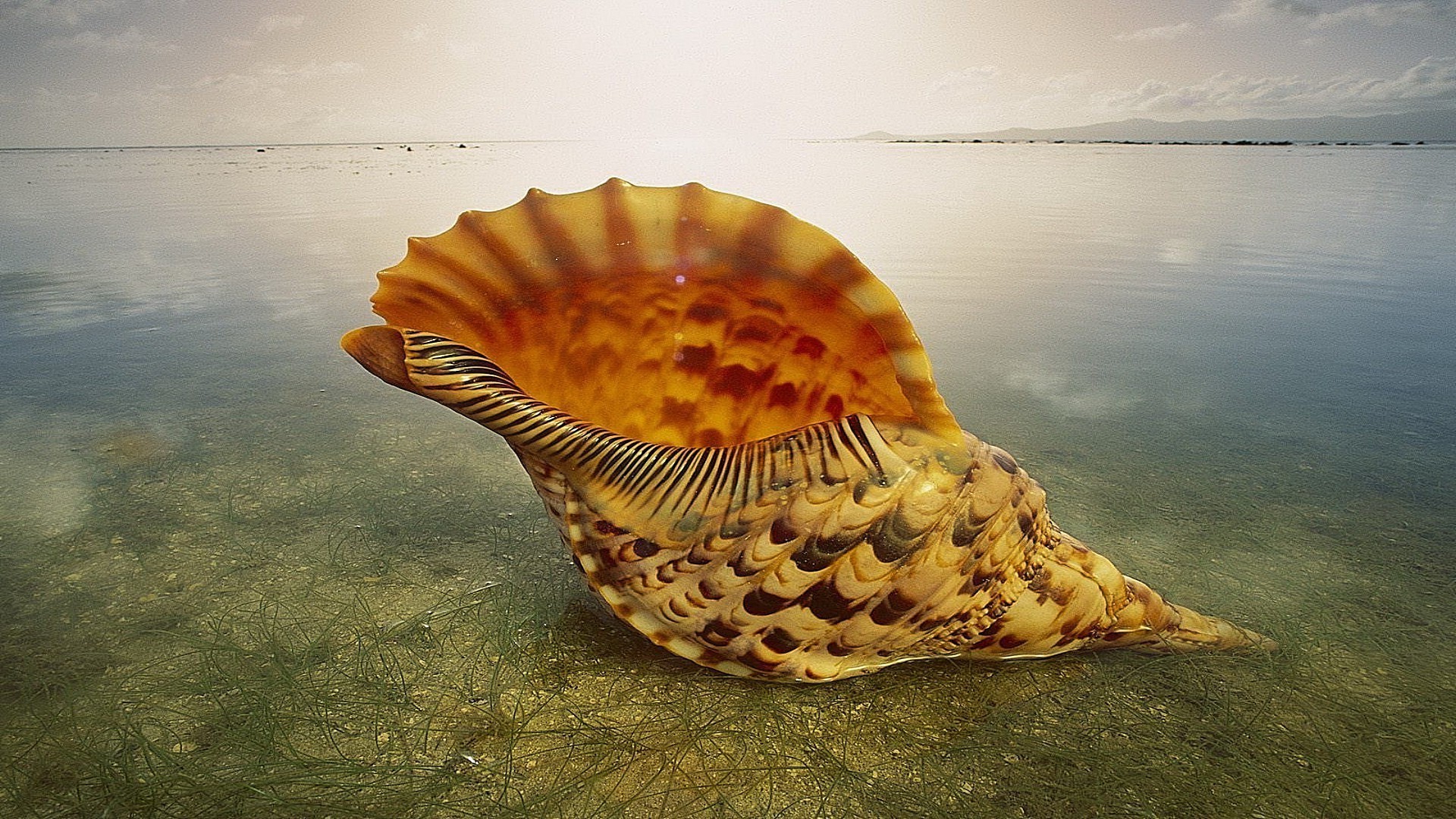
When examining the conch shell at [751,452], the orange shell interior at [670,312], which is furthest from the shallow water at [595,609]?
the orange shell interior at [670,312]

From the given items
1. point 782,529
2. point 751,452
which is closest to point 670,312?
point 751,452

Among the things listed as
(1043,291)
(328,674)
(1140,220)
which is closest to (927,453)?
(328,674)

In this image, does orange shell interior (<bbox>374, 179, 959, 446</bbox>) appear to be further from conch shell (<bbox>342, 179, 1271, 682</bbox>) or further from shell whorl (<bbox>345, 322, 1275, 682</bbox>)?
shell whorl (<bbox>345, 322, 1275, 682</bbox>)

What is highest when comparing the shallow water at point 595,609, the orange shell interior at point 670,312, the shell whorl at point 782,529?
the orange shell interior at point 670,312

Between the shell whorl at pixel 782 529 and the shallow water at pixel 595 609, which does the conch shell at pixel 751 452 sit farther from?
the shallow water at pixel 595 609

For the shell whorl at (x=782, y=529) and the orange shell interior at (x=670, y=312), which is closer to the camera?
the shell whorl at (x=782, y=529)

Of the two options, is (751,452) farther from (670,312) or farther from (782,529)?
(670,312)

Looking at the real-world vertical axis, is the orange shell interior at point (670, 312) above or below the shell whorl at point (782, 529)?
above
